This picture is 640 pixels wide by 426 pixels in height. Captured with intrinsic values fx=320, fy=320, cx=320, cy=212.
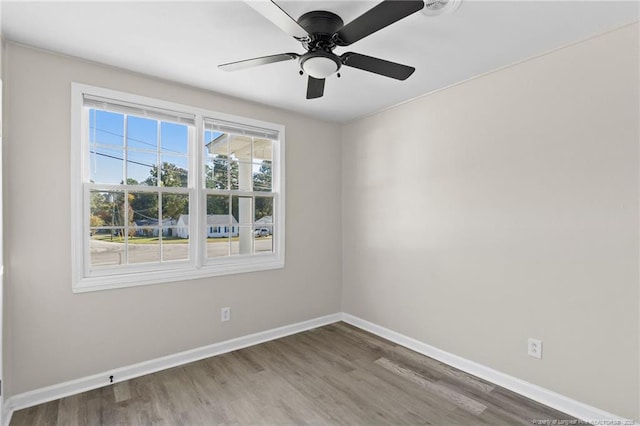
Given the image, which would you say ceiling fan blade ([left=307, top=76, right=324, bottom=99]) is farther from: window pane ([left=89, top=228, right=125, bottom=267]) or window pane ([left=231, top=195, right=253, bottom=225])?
window pane ([left=89, top=228, right=125, bottom=267])

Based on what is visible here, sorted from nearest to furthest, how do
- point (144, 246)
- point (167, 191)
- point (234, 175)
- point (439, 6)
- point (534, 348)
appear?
point (439, 6)
point (534, 348)
point (144, 246)
point (167, 191)
point (234, 175)

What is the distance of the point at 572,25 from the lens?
78.9 inches

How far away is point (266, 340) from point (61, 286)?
188 centimetres

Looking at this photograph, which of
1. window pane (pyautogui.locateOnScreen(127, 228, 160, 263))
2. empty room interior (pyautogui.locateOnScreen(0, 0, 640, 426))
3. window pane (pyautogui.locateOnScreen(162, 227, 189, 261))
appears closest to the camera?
empty room interior (pyautogui.locateOnScreen(0, 0, 640, 426))

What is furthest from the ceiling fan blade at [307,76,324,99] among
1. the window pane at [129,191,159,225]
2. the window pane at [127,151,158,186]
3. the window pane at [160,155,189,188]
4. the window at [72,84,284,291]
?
the window pane at [129,191,159,225]

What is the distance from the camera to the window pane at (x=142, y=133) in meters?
2.77

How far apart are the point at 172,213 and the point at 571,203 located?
126 inches

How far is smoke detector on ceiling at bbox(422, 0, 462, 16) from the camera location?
1767 mm

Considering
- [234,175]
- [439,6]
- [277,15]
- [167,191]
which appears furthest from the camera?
[234,175]

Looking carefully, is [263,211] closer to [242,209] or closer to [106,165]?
[242,209]

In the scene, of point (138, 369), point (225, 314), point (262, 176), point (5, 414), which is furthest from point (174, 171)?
point (5, 414)

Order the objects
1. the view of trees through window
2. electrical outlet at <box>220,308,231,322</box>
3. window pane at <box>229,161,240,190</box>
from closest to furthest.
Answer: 1. the view of trees through window
2. electrical outlet at <box>220,308,231,322</box>
3. window pane at <box>229,161,240,190</box>

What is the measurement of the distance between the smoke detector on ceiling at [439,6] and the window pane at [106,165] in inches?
101

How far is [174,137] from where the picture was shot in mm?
2994
